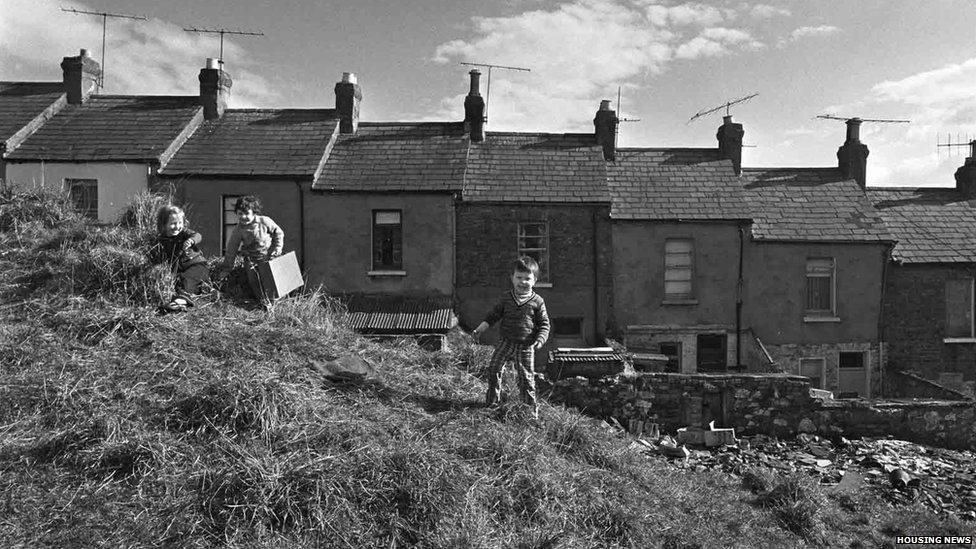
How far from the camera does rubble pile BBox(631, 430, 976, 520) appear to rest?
26.0 feet

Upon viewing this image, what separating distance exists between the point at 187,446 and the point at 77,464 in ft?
3.17

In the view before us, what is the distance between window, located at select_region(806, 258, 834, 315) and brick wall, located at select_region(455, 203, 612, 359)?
5778mm

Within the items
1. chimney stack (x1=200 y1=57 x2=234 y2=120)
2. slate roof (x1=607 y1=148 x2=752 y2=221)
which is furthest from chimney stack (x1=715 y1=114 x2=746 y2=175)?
chimney stack (x1=200 y1=57 x2=234 y2=120)

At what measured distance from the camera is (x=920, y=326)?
639 inches

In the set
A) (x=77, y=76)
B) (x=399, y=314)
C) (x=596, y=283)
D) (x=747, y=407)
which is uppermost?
(x=77, y=76)

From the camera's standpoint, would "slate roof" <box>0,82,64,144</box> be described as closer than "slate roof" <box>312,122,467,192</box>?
No

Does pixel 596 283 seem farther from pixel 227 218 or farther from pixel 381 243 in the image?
pixel 227 218

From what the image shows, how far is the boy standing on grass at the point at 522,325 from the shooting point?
7.13 m

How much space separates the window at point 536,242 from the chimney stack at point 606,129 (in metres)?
3.90

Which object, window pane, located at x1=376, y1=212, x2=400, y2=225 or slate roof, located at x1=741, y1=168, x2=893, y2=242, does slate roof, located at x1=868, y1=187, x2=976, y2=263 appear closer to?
slate roof, located at x1=741, y1=168, x2=893, y2=242

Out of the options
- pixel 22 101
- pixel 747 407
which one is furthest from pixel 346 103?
pixel 747 407

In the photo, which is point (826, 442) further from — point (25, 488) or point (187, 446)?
point (25, 488)

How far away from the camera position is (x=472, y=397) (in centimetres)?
806

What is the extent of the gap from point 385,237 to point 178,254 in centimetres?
690
